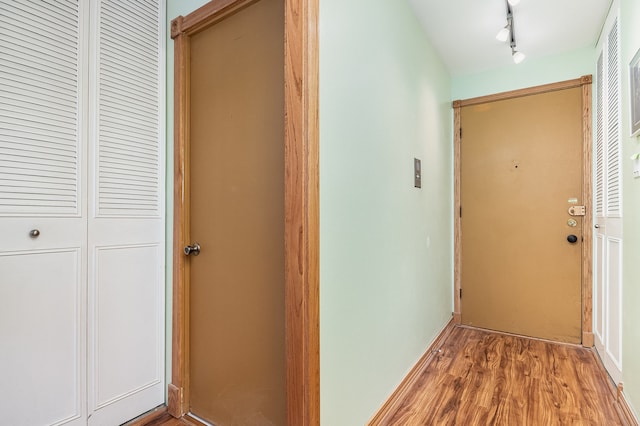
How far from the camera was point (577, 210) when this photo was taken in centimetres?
268

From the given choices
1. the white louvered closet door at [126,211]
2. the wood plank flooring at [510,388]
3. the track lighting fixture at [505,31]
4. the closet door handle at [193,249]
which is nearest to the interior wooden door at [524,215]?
the wood plank flooring at [510,388]

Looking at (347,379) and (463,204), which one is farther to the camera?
(463,204)

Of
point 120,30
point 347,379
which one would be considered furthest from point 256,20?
point 347,379

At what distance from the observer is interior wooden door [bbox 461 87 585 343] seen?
273 centimetres

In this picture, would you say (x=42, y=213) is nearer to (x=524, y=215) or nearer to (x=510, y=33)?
(x=510, y=33)

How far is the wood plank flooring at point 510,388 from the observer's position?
5.74ft

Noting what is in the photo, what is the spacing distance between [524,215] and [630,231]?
1.24 m

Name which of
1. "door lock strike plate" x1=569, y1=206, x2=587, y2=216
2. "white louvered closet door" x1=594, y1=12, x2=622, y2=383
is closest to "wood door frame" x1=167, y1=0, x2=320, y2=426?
"white louvered closet door" x1=594, y1=12, x2=622, y2=383

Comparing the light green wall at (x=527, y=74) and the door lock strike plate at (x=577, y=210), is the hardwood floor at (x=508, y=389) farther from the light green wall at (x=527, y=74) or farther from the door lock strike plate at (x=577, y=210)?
the light green wall at (x=527, y=74)

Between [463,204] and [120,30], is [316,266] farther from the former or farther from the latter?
[463,204]

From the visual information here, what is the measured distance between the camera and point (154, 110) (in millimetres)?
1763

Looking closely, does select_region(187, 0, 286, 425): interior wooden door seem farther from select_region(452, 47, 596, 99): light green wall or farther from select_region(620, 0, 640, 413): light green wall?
select_region(452, 47, 596, 99): light green wall

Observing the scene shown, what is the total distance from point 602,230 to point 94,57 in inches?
132

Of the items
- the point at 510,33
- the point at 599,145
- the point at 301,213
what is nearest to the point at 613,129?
the point at 599,145
